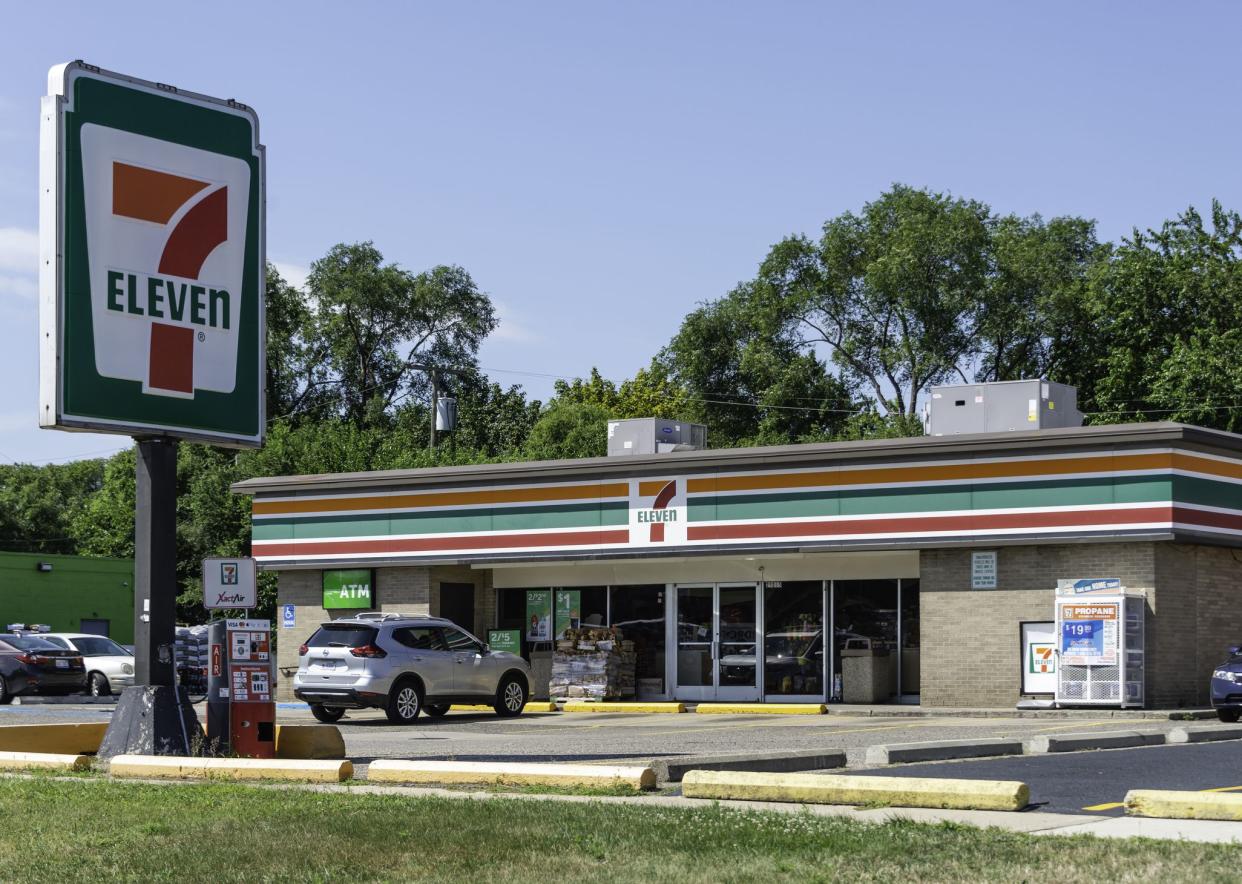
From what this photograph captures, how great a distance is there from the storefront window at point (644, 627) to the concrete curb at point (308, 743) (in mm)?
15167

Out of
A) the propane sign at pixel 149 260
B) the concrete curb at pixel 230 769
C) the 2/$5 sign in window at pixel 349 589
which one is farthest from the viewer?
the 2/$5 sign in window at pixel 349 589

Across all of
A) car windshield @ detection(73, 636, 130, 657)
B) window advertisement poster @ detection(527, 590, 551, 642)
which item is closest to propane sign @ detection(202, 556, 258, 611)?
window advertisement poster @ detection(527, 590, 551, 642)

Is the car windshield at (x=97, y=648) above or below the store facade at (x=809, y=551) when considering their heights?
below

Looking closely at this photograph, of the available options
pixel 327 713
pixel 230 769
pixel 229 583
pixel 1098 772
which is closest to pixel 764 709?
pixel 327 713

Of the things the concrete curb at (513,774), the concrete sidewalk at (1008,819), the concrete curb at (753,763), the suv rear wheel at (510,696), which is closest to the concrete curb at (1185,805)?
the concrete sidewalk at (1008,819)

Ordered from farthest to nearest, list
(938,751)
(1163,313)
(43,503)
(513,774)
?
(43,503)
(1163,313)
(938,751)
(513,774)

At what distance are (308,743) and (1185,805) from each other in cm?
1031

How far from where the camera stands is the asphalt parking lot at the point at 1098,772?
12766mm

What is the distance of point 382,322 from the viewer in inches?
3036

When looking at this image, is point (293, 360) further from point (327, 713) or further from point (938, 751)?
point (938, 751)

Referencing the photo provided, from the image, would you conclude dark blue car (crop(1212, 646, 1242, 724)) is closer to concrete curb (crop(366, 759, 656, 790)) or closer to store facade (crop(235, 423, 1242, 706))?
store facade (crop(235, 423, 1242, 706))

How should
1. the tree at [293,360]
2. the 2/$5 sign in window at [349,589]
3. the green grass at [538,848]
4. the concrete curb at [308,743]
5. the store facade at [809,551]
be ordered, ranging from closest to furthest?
the green grass at [538,848]
the concrete curb at [308,743]
the store facade at [809,551]
the 2/$5 sign in window at [349,589]
the tree at [293,360]

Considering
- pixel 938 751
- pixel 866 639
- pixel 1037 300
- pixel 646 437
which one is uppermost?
pixel 1037 300

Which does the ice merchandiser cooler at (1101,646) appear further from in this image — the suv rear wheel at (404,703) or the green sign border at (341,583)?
the green sign border at (341,583)
